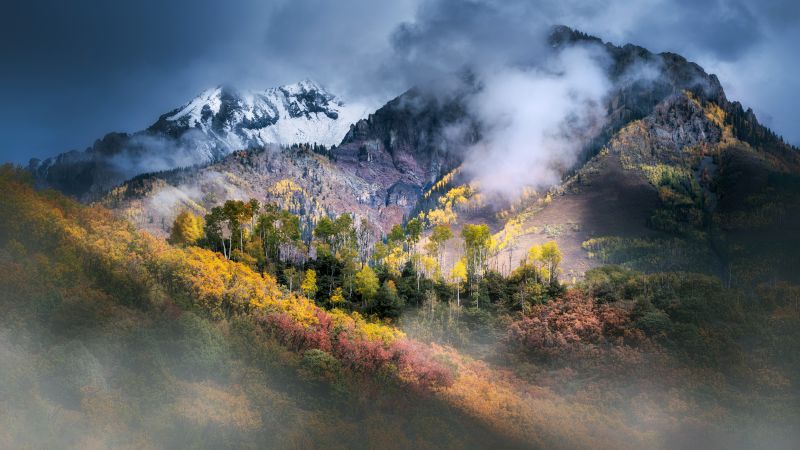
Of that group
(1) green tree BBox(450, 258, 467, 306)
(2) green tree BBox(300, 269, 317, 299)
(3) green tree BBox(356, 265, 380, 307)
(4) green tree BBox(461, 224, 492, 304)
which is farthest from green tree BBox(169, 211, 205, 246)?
(4) green tree BBox(461, 224, 492, 304)

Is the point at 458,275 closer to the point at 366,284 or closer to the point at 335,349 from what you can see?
the point at 366,284

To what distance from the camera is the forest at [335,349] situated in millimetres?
87438

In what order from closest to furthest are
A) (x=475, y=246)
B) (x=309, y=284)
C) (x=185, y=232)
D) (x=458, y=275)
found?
1. (x=309, y=284)
2. (x=458, y=275)
3. (x=185, y=232)
4. (x=475, y=246)

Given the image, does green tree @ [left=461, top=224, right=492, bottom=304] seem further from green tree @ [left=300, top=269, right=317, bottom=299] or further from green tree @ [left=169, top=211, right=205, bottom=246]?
green tree @ [left=169, top=211, right=205, bottom=246]

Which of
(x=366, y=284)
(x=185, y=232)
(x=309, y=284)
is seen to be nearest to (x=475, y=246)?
(x=366, y=284)

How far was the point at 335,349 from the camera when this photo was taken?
10869 centimetres

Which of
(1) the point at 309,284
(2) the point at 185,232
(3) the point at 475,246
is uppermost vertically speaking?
(3) the point at 475,246

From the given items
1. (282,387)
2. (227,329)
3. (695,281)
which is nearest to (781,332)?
(695,281)

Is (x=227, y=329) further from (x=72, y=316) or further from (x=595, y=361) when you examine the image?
(x=595, y=361)

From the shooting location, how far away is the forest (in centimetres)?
8744

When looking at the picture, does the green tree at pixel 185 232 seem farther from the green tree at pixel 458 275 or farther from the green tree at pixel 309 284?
the green tree at pixel 458 275

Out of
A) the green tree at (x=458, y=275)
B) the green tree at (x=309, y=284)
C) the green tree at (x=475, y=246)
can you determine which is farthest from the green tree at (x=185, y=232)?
the green tree at (x=475, y=246)

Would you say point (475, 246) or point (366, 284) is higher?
point (475, 246)

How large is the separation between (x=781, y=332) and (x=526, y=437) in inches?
2521
